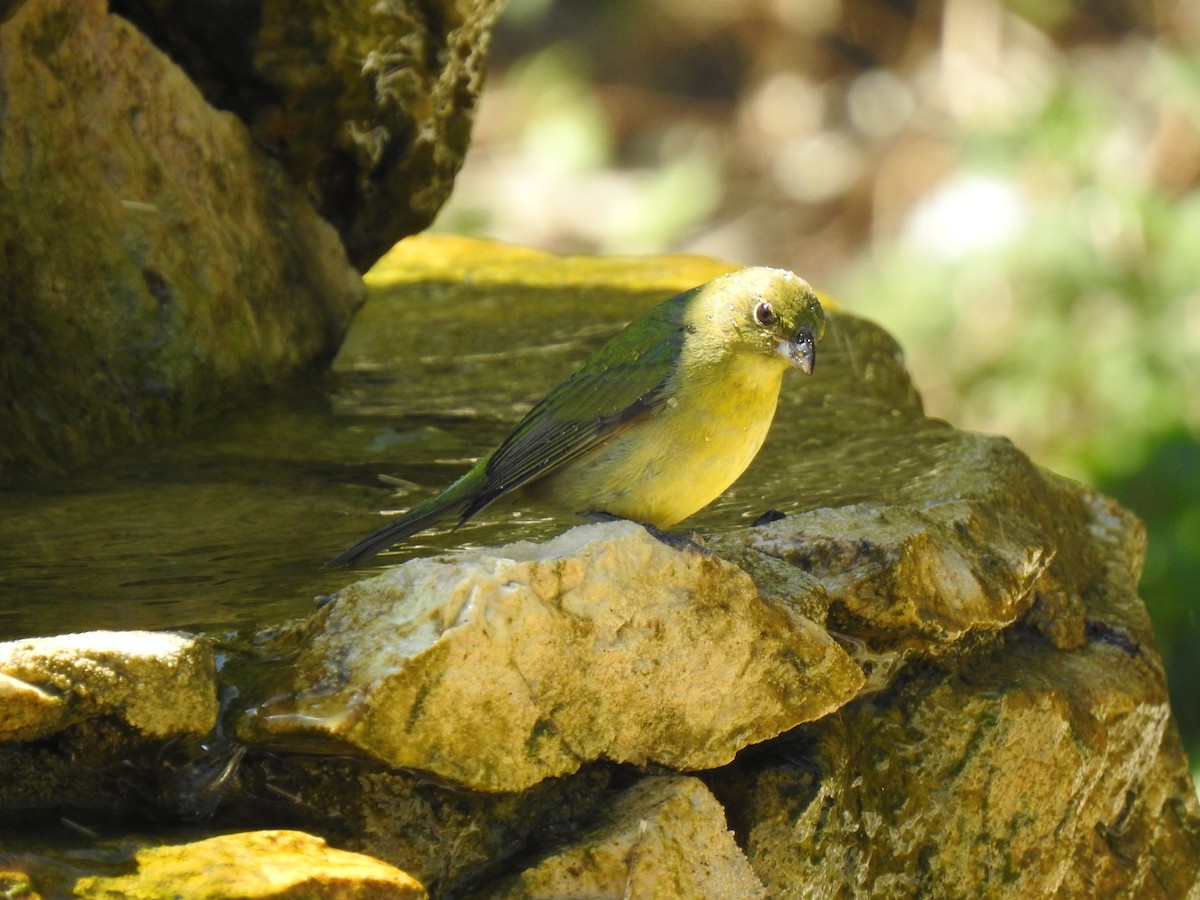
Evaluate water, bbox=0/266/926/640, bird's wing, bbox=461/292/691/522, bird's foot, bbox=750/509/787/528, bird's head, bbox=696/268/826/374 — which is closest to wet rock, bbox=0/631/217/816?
water, bbox=0/266/926/640

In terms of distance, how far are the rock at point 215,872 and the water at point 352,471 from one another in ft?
1.80

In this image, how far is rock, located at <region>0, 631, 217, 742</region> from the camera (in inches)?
107

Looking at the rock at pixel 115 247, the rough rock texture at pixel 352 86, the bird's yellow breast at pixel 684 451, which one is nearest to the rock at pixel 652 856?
the bird's yellow breast at pixel 684 451

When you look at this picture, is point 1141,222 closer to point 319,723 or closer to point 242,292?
point 242,292

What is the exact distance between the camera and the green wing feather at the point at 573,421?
13.1 ft

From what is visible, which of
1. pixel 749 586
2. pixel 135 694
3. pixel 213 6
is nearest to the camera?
pixel 135 694

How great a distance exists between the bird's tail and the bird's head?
2.28ft

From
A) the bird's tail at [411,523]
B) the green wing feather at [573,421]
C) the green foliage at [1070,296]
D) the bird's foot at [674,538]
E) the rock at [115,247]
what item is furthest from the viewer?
the green foliage at [1070,296]

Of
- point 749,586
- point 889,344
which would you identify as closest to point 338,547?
point 749,586

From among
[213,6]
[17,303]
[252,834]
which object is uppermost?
[213,6]

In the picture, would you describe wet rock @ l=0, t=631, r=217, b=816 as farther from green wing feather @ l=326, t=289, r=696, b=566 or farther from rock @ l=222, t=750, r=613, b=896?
green wing feather @ l=326, t=289, r=696, b=566

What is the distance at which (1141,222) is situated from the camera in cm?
1024

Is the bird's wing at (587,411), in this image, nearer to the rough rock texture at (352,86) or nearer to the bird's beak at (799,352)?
the bird's beak at (799,352)

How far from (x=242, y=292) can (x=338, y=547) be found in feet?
4.78
